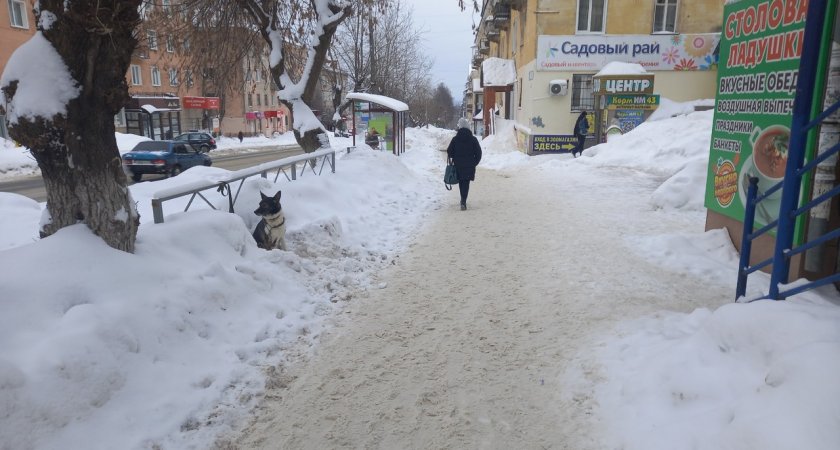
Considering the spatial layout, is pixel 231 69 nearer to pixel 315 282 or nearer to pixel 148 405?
pixel 315 282

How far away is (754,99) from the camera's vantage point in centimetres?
559

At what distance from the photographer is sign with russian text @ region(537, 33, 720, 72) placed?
67.3 feet

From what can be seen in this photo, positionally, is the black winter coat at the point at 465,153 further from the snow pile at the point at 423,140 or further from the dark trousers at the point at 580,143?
the snow pile at the point at 423,140

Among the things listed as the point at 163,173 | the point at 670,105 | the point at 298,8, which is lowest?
the point at 163,173

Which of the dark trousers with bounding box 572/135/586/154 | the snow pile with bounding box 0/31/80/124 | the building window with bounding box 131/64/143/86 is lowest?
the dark trousers with bounding box 572/135/586/154

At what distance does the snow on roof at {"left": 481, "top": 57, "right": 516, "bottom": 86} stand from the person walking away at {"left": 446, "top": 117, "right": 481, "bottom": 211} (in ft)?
58.0

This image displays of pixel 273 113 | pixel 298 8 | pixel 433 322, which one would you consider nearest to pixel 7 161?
pixel 298 8

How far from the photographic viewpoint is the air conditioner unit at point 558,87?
2050 cm

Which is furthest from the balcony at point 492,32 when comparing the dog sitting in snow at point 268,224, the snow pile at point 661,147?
the dog sitting in snow at point 268,224

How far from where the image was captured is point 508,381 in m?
3.74

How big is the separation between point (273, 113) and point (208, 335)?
64.9m

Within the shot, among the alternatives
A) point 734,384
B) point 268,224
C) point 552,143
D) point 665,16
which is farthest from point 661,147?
point 734,384

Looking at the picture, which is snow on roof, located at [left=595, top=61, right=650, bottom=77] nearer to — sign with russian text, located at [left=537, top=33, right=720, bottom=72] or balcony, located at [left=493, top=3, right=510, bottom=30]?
sign with russian text, located at [left=537, top=33, right=720, bottom=72]

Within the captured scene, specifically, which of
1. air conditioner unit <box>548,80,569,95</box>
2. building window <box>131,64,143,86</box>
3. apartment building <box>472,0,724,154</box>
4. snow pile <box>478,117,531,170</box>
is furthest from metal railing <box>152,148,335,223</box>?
building window <box>131,64,143,86</box>
